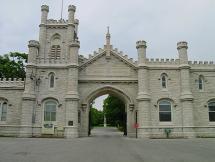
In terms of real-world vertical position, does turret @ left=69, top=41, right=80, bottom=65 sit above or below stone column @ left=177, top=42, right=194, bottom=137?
above

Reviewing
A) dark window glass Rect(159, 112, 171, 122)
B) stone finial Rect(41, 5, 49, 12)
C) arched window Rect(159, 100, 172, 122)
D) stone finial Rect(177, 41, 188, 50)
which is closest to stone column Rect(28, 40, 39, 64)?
stone finial Rect(41, 5, 49, 12)

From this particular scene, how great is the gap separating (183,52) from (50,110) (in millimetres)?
16843

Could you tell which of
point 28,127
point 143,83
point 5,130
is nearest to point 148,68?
point 143,83

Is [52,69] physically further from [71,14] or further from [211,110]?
[211,110]

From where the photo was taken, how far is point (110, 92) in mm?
33000

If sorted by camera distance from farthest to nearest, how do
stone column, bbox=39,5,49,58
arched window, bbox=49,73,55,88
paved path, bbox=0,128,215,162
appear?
stone column, bbox=39,5,49,58, arched window, bbox=49,73,55,88, paved path, bbox=0,128,215,162

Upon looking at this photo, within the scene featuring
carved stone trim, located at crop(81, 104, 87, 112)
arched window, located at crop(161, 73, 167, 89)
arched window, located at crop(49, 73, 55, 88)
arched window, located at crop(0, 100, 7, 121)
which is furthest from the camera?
arched window, located at crop(161, 73, 167, 89)

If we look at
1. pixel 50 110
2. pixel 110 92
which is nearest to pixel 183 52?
pixel 110 92

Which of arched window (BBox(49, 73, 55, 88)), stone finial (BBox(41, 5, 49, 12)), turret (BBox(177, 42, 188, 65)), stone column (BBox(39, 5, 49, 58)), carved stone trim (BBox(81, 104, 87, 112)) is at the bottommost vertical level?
carved stone trim (BBox(81, 104, 87, 112))

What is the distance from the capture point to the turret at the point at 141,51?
31.4 meters

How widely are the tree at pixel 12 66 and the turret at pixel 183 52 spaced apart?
26322 mm

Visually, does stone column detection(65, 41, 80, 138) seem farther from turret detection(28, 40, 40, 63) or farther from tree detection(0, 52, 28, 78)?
tree detection(0, 52, 28, 78)

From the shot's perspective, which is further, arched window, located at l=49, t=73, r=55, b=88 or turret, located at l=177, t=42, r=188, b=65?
turret, located at l=177, t=42, r=188, b=65

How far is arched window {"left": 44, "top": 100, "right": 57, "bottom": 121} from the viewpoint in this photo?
30.5 metres
